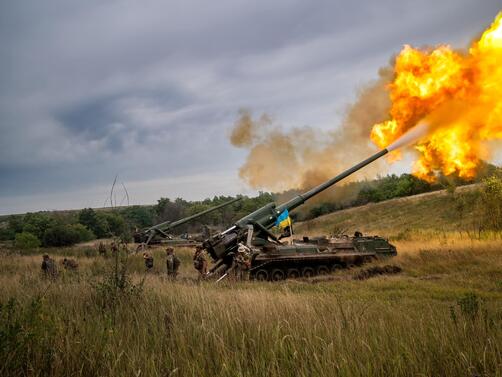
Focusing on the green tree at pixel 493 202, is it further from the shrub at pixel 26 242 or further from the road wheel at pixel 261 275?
the shrub at pixel 26 242

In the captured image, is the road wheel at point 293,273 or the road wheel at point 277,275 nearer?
the road wheel at point 277,275

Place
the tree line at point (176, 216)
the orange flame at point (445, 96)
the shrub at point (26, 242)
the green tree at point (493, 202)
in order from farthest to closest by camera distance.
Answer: the tree line at point (176, 216) < the shrub at point (26, 242) < the green tree at point (493, 202) < the orange flame at point (445, 96)

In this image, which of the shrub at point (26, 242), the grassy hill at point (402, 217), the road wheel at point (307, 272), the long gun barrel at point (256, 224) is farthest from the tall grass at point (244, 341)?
the shrub at point (26, 242)

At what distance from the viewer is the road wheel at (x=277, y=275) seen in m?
14.1

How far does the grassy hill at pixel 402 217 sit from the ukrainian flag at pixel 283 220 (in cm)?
1854

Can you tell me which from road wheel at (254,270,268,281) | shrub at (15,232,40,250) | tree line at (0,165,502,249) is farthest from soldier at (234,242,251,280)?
shrub at (15,232,40,250)

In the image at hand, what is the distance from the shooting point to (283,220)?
15.7 metres

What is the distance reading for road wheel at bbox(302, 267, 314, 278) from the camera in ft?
47.1

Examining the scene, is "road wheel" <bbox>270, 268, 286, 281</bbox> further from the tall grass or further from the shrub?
the shrub

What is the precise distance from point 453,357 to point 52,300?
4590 mm

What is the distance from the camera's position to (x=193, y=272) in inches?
669

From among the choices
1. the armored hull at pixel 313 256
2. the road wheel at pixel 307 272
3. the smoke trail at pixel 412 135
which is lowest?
the road wheel at pixel 307 272

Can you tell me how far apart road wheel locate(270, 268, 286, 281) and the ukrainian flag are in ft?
6.62

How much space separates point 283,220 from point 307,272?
222 centimetres
